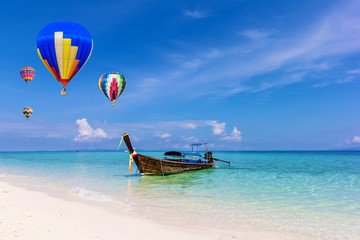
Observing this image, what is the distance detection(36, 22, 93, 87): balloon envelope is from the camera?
20.8 metres

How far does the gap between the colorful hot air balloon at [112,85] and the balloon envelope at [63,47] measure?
37.1 ft

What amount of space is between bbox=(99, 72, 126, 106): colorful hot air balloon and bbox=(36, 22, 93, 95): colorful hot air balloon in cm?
1130

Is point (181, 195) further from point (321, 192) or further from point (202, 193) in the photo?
point (321, 192)

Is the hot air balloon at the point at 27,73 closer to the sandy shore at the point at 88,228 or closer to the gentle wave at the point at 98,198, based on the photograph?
the gentle wave at the point at 98,198

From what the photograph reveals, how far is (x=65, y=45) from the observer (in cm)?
2097

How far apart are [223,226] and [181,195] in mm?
6645

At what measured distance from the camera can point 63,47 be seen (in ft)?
68.6

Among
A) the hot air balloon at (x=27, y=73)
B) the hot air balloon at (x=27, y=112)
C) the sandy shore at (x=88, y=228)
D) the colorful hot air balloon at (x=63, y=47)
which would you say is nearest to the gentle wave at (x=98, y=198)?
the sandy shore at (x=88, y=228)

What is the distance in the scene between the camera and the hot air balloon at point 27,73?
1882 inches

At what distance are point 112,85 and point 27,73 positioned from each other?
25169mm

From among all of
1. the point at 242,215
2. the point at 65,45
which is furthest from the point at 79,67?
the point at 242,215

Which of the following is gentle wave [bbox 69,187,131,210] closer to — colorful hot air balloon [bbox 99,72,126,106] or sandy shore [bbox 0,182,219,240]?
sandy shore [bbox 0,182,219,240]

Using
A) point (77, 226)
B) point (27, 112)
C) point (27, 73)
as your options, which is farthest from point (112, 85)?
point (27, 112)

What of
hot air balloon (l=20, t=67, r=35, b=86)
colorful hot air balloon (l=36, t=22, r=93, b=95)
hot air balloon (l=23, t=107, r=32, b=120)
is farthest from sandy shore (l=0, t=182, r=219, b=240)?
hot air balloon (l=23, t=107, r=32, b=120)
